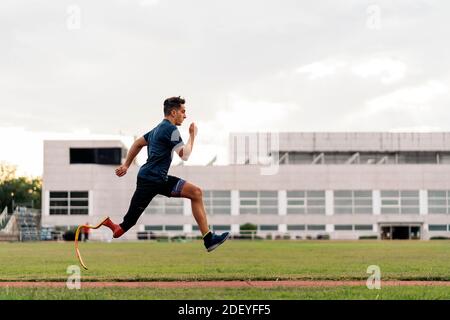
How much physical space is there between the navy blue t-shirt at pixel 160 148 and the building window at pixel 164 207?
81.6 m

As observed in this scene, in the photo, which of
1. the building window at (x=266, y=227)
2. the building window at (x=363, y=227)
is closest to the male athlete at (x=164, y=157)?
the building window at (x=266, y=227)

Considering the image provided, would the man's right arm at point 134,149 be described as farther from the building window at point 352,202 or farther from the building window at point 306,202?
the building window at point 352,202

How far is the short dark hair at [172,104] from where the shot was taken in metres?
8.95

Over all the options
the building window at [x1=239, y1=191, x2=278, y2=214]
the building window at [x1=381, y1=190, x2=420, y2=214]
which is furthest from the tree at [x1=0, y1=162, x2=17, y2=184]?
the building window at [x1=381, y1=190, x2=420, y2=214]

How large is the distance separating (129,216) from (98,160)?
84874 mm

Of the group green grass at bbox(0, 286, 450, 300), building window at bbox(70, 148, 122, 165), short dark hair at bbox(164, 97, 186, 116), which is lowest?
green grass at bbox(0, 286, 450, 300)

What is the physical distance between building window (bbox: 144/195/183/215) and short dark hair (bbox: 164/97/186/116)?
268 feet

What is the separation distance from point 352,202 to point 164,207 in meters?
23.2

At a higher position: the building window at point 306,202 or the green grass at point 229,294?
the building window at point 306,202

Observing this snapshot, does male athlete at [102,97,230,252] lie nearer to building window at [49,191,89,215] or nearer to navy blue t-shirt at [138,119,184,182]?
navy blue t-shirt at [138,119,184,182]

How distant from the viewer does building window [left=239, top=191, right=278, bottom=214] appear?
91625 mm

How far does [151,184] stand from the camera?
353 inches

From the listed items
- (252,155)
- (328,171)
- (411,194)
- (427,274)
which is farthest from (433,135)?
(427,274)

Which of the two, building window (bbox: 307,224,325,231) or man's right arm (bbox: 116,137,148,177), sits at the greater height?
man's right arm (bbox: 116,137,148,177)
